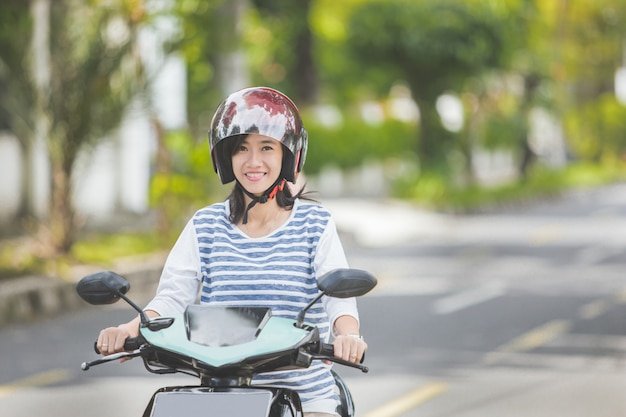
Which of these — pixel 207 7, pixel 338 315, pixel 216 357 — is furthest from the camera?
pixel 207 7

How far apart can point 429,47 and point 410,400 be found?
2367cm

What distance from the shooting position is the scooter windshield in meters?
3.44

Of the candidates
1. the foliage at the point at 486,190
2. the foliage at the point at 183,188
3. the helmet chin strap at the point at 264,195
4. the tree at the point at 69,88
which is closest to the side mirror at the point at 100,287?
the helmet chin strap at the point at 264,195

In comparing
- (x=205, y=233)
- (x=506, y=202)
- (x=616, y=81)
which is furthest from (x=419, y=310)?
(x=616, y=81)

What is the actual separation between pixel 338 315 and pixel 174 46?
12405mm

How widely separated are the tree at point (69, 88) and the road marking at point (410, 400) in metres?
Result: 6.99

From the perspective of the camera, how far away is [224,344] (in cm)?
343

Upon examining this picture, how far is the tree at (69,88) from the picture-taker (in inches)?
608

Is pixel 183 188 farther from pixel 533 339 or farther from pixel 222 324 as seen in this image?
pixel 222 324

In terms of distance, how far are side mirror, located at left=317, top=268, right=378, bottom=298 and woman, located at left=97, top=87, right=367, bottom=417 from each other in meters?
0.28

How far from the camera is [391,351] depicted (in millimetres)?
11219

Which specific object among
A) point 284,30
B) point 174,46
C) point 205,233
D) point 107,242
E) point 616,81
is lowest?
point 205,233

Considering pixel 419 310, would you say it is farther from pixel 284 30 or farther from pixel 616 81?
pixel 616 81

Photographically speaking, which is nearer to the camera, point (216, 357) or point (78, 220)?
point (216, 357)
